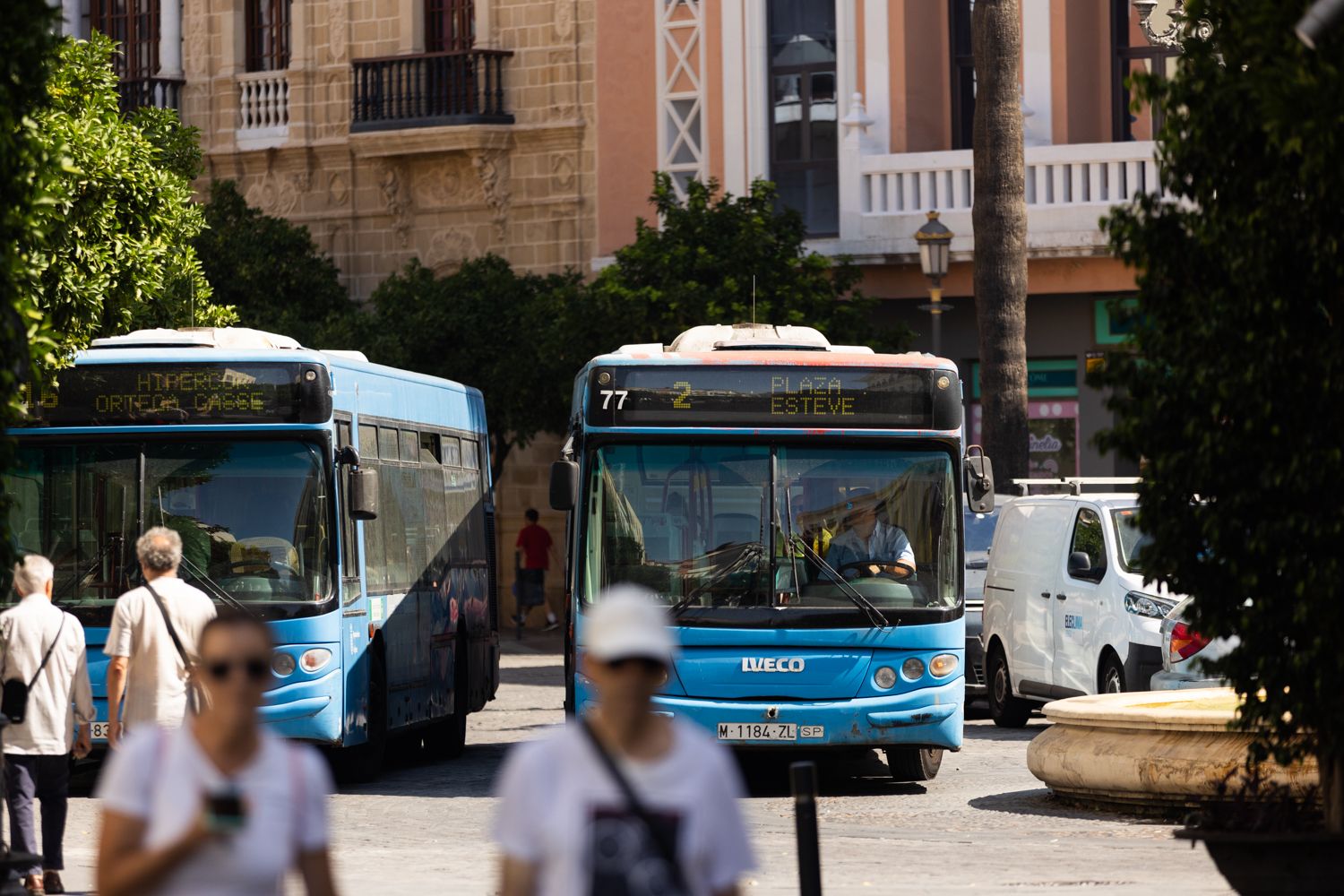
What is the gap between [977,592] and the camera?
76.5ft

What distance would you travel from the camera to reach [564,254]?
37.6 metres

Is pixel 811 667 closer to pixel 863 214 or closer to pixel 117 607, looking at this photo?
pixel 117 607

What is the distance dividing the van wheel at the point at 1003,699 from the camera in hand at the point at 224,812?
16389 millimetres

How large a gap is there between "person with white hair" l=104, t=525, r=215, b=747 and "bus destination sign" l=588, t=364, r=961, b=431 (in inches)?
195

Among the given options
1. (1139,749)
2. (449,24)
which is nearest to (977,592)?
(1139,749)

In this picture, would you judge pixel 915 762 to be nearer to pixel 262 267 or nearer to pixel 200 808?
pixel 200 808

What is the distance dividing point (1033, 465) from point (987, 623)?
38.5ft

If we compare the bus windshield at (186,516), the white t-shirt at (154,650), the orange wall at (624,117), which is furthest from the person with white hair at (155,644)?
the orange wall at (624,117)

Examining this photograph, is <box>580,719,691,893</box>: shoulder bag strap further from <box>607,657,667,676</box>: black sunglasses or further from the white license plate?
the white license plate

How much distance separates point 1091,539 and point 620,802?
49.4 feet

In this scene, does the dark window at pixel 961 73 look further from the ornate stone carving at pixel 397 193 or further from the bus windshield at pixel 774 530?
the bus windshield at pixel 774 530

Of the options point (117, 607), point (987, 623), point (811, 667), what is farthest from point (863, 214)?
point (117, 607)

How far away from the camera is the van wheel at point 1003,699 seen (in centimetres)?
2150

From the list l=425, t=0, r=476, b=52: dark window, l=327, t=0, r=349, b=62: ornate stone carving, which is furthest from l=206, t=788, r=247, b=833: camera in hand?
l=327, t=0, r=349, b=62: ornate stone carving
